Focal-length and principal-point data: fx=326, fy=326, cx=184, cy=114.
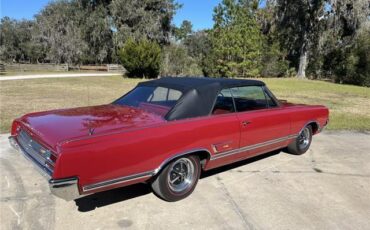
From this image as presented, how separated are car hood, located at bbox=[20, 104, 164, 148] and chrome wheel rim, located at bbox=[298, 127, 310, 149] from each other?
2962 mm

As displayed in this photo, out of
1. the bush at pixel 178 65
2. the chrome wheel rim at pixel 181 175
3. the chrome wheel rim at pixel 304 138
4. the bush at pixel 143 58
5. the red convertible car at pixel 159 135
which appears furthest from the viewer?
the bush at pixel 178 65

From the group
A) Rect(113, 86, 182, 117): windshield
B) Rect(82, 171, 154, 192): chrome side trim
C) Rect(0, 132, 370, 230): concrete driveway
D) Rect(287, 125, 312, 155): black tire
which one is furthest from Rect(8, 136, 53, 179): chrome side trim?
Rect(287, 125, 312, 155): black tire

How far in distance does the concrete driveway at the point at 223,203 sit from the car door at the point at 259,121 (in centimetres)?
43

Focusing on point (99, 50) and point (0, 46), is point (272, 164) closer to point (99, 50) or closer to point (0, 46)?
point (99, 50)

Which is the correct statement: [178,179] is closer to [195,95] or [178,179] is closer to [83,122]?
[195,95]

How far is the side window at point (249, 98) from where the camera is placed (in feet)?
14.6

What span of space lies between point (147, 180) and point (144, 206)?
0.38 metres

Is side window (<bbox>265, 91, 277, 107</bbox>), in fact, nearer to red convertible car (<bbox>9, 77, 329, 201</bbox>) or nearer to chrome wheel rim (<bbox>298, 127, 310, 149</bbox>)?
red convertible car (<bbox>9, 77, 329, 201</bbox>)

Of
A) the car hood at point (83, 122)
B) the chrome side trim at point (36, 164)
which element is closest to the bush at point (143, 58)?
the car hood at point (83, 122)

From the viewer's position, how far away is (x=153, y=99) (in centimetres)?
443

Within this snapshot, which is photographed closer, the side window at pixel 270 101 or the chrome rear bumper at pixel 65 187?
the chrome rear bumper at pixel 65 187

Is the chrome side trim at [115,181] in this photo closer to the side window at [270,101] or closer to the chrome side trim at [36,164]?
the chrome side trim at [36,164]

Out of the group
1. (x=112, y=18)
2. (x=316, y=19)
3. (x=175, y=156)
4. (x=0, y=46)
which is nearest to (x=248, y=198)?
(x=175, y=156)

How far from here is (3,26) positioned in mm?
61250
